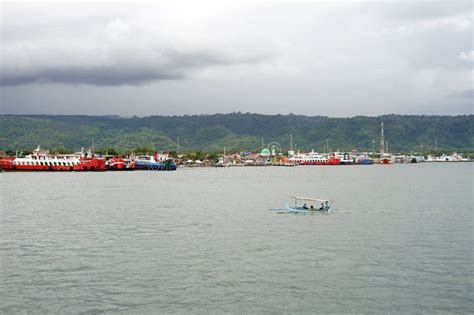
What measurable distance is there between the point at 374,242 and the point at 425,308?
41.4 ft

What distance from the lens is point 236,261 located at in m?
27.8

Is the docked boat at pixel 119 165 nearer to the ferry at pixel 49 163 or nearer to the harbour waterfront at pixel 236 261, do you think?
the ferry at pixel 49 163

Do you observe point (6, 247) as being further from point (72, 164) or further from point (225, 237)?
point (72, 164)

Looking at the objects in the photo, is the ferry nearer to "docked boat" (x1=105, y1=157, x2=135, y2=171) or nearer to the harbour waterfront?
"docked boat" (x1=105, y1=157, x2=135, y2=171)

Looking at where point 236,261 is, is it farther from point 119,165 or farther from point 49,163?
point 119,165

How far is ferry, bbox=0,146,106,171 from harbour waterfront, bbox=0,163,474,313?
92287 millimetres

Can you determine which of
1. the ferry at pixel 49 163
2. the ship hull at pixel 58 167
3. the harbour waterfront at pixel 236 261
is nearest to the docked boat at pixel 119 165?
the ship hull at pixel 58 167

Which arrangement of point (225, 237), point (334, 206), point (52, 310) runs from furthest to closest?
point (334, 206) → point (225, 237) → point (52, 310)

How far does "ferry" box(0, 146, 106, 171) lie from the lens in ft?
450

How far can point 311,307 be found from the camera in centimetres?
2066

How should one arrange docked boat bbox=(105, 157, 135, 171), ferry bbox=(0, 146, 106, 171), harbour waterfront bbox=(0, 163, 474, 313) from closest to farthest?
harbour waterfront bbox=(0, 163, 474, 313) < ferry bbox=(0, 146, 106, 171) < docked boat bbox=(105, 157, 135, 171)

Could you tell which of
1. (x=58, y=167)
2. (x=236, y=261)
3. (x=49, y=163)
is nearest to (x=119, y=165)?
(x=58, y=167)

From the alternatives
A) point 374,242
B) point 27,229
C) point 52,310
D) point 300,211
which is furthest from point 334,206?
point 52,310

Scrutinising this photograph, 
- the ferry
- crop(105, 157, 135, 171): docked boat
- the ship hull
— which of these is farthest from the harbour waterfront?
crop(105, 157, 135, 171): docked boat
